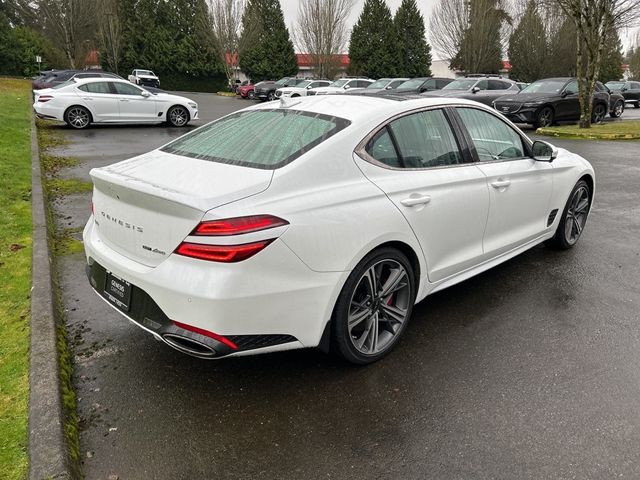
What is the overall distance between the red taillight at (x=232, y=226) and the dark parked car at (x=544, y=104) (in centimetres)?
1568

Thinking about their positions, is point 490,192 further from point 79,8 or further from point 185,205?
point 79,8

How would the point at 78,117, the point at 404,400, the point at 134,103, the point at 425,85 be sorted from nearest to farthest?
the point at 404,400, the point at 78,117, the point at 134,103, the point at 425,85

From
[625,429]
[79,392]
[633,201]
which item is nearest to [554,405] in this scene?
[625,429]

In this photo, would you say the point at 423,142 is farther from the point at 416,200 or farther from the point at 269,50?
the point at 269,50

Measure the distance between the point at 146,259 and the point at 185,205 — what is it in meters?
0.45

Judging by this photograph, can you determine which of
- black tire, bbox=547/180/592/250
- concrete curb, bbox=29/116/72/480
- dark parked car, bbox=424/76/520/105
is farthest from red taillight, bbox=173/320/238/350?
dark parked car, bbox=424/76/520/105

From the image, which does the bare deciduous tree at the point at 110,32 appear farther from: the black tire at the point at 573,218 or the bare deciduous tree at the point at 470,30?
the black tire at the point at 573,218

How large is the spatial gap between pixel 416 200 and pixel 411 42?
183ft

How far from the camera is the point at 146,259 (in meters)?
2.83

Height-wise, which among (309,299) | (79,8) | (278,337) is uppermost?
(79,8)

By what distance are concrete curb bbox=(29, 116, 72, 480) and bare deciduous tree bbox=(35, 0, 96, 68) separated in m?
46.2

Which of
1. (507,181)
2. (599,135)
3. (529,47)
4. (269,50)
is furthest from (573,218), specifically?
(269,50)

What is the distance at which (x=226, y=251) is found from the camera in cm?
253

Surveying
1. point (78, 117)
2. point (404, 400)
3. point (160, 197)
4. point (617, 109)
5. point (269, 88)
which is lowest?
point (404, 400)
